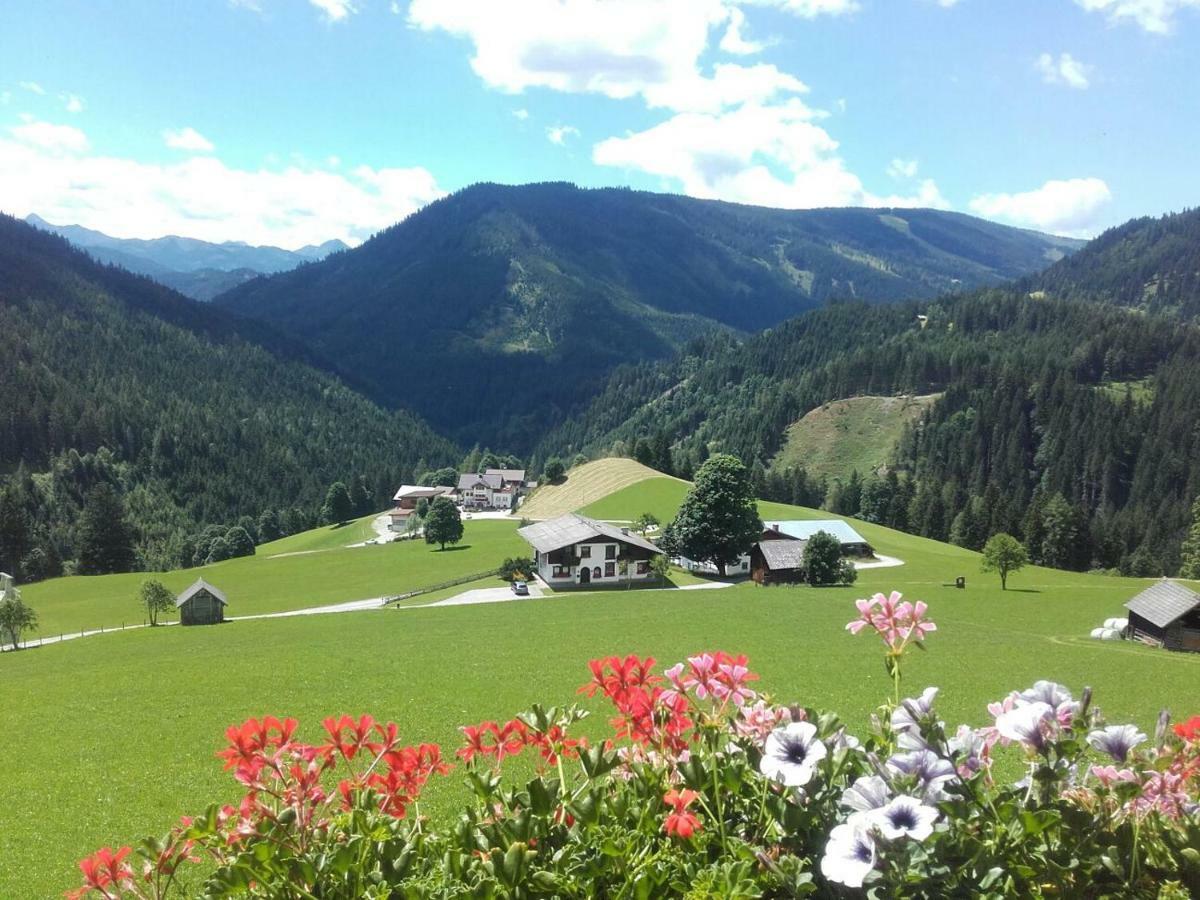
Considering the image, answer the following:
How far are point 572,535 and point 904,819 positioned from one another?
48.5 meters

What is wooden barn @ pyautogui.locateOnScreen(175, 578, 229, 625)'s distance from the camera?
4162 centimetres

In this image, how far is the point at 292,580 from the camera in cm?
6053

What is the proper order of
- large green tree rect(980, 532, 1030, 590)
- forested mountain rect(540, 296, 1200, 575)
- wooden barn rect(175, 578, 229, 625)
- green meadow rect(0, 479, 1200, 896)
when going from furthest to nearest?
1. forested mountain rect(540, 296, 1200, 575)
2. large green tree rect(980, 532, 1030, 590)
3. wooden barn rect(175, 578, 229, 625)
4. green meadow rect(0, 479, 1200, 896)

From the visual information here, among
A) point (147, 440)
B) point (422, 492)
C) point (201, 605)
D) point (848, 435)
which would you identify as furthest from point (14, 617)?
point (848, 435)

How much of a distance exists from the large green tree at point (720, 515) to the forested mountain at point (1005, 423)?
44431 mm

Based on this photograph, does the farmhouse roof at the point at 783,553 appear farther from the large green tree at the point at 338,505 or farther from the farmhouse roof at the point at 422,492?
the large green tree at the point at 338,505

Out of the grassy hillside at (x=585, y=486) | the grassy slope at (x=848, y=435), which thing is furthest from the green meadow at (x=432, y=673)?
the grassy slope at (x=848, y=435)

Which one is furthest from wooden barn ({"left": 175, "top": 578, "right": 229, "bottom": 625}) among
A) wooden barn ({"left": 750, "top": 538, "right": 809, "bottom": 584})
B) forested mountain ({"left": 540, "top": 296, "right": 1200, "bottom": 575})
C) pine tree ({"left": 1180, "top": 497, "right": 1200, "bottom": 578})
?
pine tree ({"left": 1180, "top": 497, "right": 1200, "bottom": 578})

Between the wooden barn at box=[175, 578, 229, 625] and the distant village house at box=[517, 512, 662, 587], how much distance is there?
21.0 metres

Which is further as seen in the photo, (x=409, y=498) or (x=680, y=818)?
(x=409, y=498)

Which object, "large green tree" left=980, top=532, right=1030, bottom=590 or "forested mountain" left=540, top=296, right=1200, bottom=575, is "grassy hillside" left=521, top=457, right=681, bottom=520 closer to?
"forested mountain" left=540, top=296, right=1200, bottom=575

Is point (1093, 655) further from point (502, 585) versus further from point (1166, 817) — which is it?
point (502, 585)

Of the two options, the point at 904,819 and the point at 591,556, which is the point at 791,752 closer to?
the point at 904,819

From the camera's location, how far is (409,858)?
7.28ft
